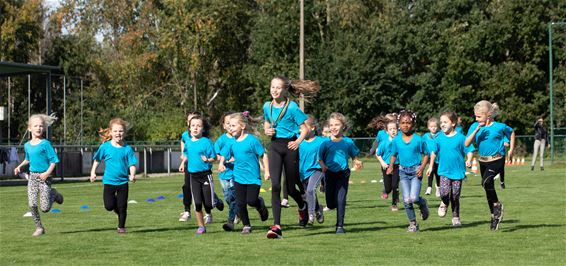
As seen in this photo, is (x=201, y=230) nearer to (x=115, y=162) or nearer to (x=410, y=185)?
(x=115, y=162)

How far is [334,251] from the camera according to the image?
11484 millimetres

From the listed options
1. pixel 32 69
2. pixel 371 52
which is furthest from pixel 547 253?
pixel 371 52

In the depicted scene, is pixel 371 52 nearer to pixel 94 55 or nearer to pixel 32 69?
pixel 94 55

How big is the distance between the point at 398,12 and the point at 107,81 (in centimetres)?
2297

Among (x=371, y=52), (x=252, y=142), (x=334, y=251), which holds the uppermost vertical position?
(x=371, y=52)

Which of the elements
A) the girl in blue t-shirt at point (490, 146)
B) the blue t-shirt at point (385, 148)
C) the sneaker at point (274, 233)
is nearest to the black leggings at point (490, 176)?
the girl in blue t-shirt at point (490, 146)

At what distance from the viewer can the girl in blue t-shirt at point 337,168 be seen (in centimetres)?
1373

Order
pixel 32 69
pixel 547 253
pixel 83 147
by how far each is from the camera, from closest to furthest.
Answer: pixel 547 253 < pixel 32 69 < pixel 83 147

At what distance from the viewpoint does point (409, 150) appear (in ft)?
46.9

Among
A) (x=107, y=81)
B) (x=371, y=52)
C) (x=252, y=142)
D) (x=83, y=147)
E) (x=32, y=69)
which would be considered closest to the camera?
(x=252, y=142)

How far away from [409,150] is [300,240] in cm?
243

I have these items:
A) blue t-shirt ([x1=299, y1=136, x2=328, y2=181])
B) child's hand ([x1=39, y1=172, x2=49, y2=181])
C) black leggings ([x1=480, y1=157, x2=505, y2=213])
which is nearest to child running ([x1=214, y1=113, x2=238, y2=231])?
blue t-shirt ([x1=299, y1=136, x2=328, y2=181])

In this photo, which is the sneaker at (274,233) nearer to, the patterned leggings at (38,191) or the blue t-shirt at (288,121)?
the blue t-shirt at (288,121)

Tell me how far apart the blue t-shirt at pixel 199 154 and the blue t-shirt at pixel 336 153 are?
1.55m
